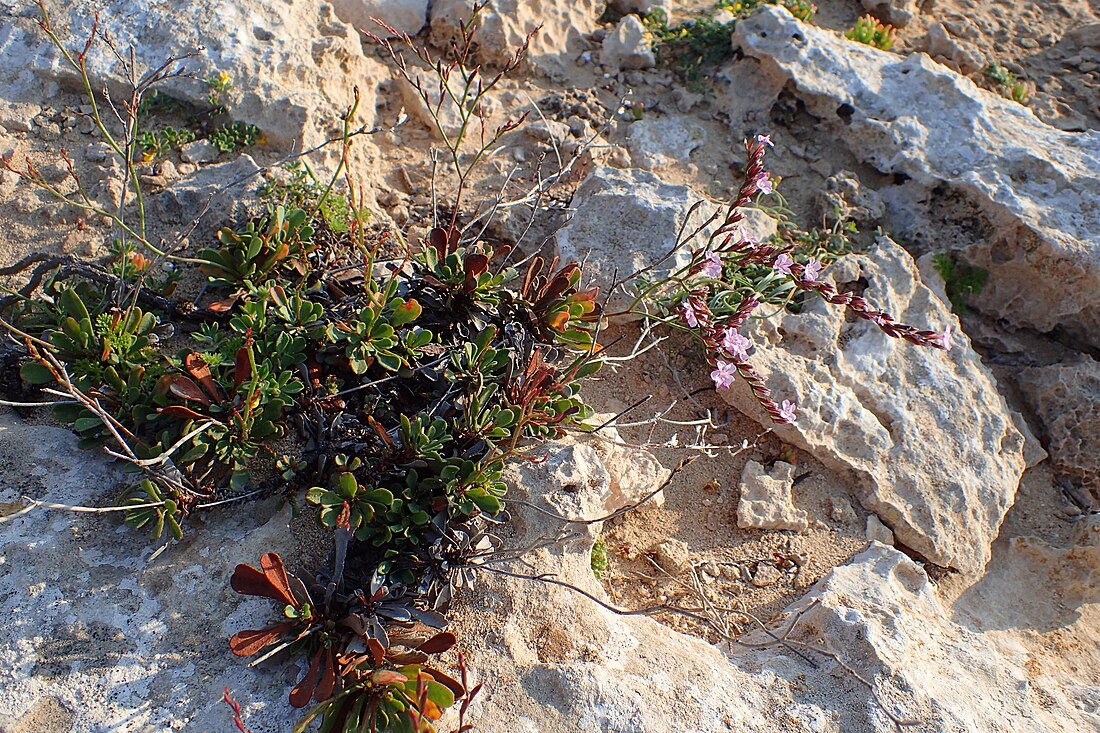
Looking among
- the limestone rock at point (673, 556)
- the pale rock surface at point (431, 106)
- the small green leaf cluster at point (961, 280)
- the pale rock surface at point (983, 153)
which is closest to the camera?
the limestone rock at point (673, 556)

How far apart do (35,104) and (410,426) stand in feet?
9.74

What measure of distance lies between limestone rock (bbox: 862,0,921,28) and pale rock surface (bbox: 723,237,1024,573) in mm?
3217

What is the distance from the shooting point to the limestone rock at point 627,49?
18.7 ft

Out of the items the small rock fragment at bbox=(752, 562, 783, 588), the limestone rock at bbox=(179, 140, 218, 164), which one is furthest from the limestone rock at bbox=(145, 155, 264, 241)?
the small rock fragment at bbox=(752, 562, 783, 588)

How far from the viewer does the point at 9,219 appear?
3.82m

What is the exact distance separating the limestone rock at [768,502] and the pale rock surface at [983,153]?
1950 millimetres

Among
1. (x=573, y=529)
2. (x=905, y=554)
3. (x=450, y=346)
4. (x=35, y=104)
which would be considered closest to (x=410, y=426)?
(x=450, y=346)

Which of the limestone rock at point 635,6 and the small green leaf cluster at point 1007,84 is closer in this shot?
the small green leaf cluster at point 1007,84

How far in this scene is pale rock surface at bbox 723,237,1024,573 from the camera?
3.79 metres

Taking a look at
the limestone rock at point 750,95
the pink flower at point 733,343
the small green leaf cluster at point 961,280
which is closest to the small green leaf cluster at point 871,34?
the limestone rock at point 750,95

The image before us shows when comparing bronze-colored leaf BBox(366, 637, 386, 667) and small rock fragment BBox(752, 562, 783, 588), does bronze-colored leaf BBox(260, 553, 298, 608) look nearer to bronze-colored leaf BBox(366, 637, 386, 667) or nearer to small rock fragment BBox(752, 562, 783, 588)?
bronze-colored leaf BBox(366, 637, 386, 667)

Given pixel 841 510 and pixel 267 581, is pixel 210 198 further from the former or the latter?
pixel 841 510

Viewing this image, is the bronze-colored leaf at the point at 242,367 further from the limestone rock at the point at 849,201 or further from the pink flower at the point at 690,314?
the limestone rock at the point at 849,201

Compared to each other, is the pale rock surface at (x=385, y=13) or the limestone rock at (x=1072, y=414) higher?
the pale rock surface at (x=385, y=13)
